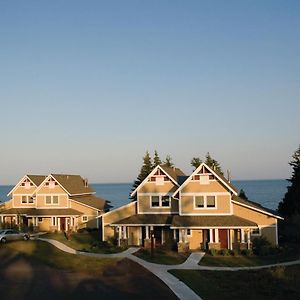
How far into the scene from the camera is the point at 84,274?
29.0m

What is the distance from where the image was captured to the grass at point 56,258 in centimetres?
3212

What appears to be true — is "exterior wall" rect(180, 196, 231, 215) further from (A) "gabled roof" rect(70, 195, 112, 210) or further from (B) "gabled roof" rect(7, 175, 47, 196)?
(B) "gabled roof" rect(7, 175, 47, 196)

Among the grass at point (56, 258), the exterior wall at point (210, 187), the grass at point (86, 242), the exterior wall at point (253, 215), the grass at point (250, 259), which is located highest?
the exterior wall at point (210, 187)

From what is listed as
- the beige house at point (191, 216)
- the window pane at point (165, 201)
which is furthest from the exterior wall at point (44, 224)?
the window pane at point (165, 201)

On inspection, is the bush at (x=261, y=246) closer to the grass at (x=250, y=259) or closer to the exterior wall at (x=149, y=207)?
the grass at (x=250, y=259)

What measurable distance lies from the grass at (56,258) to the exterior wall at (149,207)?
9.29m

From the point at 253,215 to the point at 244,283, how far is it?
17.7m

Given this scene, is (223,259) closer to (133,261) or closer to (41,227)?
(133,261)

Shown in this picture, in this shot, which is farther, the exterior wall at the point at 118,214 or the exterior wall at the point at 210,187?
the exterior wall at the point at 118,214

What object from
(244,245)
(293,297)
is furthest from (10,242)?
(293,297)

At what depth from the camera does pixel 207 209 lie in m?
42.7

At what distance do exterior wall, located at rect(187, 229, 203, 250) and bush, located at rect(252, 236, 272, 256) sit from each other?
15.8 feet

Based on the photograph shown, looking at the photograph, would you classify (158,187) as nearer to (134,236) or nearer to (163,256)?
(134,236)

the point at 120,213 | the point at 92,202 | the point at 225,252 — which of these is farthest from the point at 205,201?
the point at 92,202
